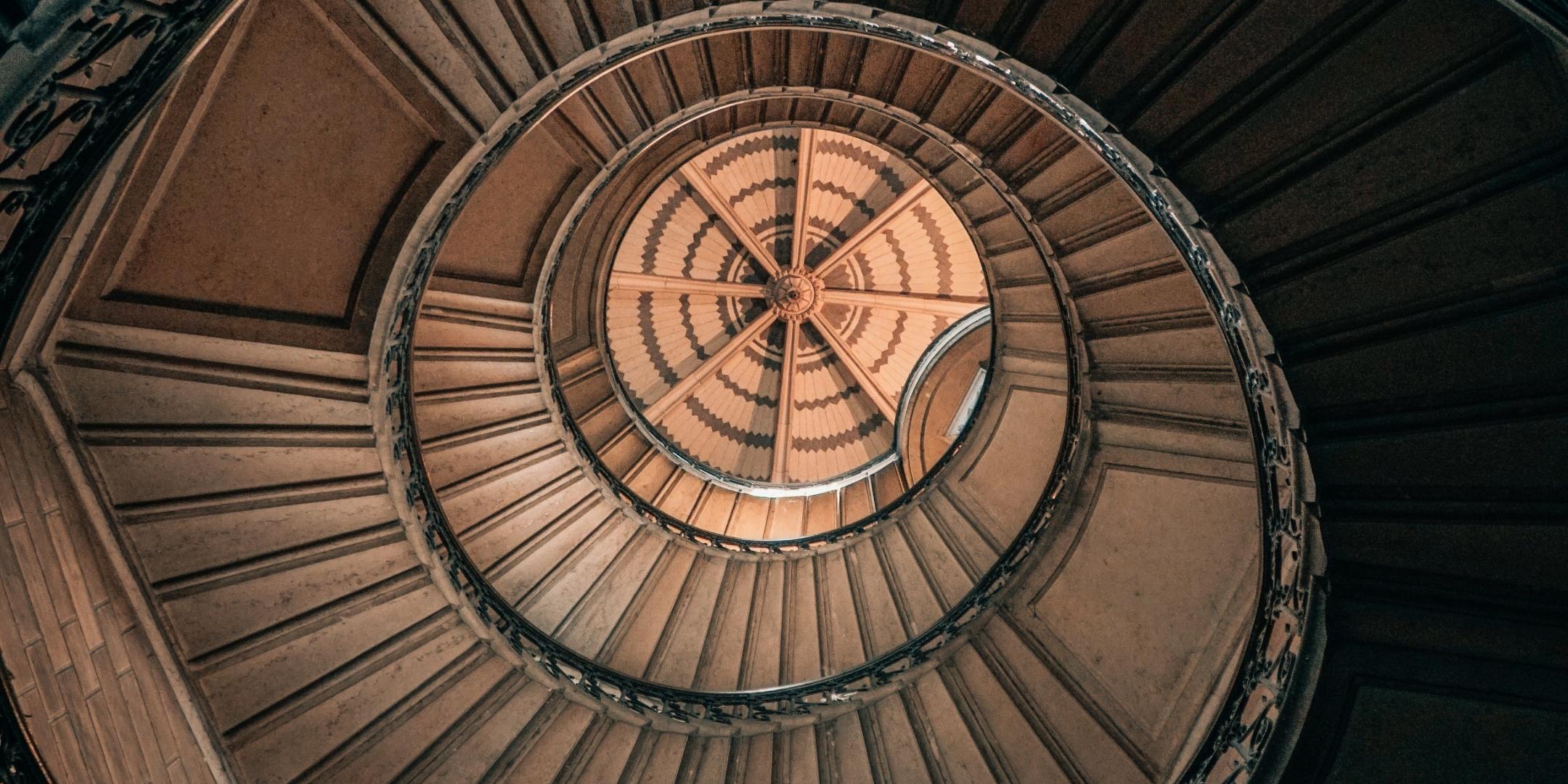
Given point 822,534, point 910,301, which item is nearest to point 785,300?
point 910,301

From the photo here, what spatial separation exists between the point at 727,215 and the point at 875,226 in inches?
103

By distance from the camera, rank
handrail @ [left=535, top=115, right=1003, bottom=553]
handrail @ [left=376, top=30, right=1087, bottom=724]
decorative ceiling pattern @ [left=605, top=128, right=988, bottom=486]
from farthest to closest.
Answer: decorative ceiling pattern @ [left=605, top=128, right=988, bottom=486] < handrail @ [left=535, top=115, right=1003, bottom=553] < handrail @ [left=376, top=30, right=1087, bottom=724]

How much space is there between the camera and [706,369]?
43.9 ft

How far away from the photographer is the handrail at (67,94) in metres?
2.34

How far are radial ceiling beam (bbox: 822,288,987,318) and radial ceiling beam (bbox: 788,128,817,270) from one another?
855 millimetres

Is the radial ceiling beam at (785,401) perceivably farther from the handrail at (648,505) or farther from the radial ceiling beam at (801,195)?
the handrail at (648,505)

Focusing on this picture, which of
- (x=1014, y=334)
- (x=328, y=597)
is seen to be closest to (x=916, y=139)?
(x=1014, y=334)

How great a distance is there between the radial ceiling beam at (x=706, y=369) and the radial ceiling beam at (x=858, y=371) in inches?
38.9

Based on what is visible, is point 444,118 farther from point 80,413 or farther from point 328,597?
point 328,597

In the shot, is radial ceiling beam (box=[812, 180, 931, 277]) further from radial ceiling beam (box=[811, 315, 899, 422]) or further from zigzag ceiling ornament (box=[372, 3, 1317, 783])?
zigzag ceiling ornament (box=[372, 3, 1317, 783])

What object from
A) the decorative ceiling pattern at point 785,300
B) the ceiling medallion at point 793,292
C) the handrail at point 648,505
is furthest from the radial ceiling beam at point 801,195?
the handrail at point 648,505

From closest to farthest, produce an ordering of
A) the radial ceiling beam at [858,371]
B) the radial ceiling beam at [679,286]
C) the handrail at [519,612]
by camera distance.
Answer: the handrail at [519,612] < the radial ceiling beam at [679,286] < the radial ceiling beam at [858,371]

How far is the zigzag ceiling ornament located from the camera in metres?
5.06

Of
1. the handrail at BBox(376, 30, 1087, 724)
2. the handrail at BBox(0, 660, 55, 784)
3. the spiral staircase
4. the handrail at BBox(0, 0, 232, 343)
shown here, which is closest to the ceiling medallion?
the spiral staircase
